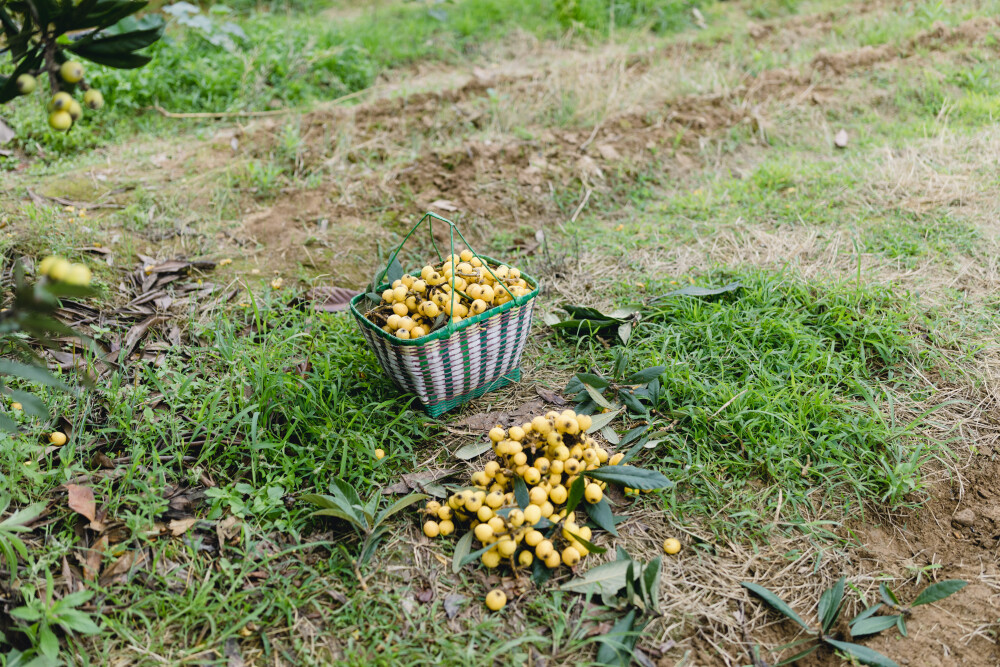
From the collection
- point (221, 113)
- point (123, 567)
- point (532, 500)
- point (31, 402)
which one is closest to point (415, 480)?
point (532, 500)

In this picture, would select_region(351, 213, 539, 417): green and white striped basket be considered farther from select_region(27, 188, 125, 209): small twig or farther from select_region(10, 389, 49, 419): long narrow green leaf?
select_region(27, 188, 125, 209): small twig

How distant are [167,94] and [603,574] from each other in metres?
4.89

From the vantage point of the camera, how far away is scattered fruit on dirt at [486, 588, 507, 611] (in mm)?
1890

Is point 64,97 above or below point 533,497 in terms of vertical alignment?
above

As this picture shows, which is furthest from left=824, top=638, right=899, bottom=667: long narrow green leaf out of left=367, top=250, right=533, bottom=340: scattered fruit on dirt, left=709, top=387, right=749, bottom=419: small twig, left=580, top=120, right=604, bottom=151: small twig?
left=580, top=120, right=604, bottom=151: small twig

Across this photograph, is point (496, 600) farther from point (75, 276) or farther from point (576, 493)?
A: point (75, 276)

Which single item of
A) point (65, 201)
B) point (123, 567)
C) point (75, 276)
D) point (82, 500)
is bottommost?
point (123, 567)

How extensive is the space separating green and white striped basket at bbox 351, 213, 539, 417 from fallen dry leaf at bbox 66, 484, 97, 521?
1017 millimetres

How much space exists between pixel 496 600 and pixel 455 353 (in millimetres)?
850

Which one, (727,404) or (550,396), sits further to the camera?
(550,396)

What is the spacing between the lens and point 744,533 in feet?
7.12

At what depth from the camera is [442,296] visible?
2.38 metres

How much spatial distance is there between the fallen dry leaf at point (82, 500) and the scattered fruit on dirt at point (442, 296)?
1.06 metres

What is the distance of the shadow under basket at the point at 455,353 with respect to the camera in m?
2.30
